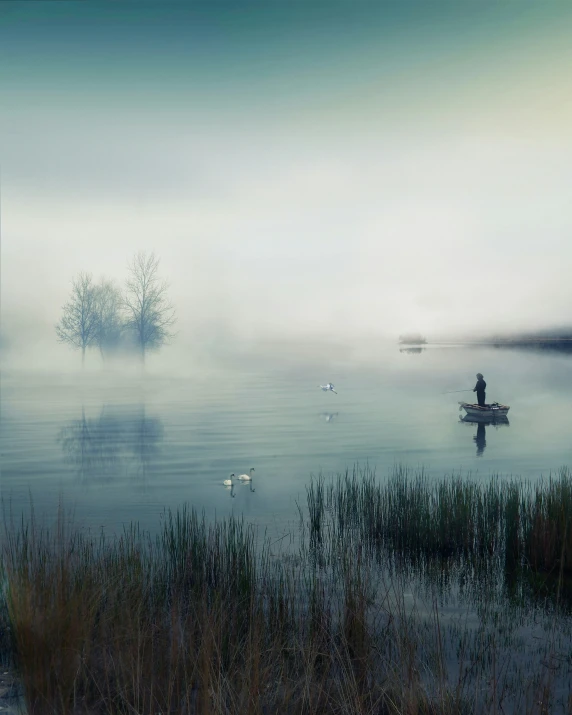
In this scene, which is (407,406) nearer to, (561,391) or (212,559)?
(561,391)

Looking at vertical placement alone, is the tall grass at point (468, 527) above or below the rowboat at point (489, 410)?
below

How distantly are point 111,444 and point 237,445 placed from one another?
6.31 meters

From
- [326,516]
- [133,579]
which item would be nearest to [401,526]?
[326,516]

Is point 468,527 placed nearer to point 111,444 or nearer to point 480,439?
point 480,439

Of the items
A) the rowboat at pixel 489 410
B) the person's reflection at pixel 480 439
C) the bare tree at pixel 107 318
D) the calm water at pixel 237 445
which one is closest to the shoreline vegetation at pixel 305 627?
the calm water at pixel 237 445

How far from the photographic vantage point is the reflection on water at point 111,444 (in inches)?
900

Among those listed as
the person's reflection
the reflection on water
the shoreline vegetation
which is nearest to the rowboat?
the person's reflection

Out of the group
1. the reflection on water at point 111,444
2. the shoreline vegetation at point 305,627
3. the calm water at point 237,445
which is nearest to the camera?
the shoreline vegetation at point 305,627

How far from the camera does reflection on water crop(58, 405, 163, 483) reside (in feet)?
75.0

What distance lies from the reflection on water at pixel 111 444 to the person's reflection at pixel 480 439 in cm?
1274

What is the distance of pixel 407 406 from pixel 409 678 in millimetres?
43894

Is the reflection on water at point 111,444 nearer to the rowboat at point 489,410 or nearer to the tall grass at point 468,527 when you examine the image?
the tall grass at point 468,527

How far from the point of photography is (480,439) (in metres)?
→ 31.0

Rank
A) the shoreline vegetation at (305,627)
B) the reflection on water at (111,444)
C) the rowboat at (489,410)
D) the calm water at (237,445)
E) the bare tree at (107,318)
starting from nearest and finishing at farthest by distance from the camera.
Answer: the shoreline vegetation at (305,627)
the calm water at (237,445)
the reflection on water at (111,444)
the rowboat at (489,410)
the bare tree at (107,318)
